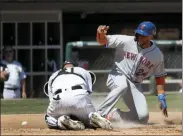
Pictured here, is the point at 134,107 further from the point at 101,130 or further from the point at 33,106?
the point at 33,106

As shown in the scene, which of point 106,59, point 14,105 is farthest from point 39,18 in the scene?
point 14,105

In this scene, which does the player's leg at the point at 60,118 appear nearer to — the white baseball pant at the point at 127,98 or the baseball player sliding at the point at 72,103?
the baseball player sliding at the point at 72,103

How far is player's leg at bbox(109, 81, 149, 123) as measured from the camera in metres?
9.19

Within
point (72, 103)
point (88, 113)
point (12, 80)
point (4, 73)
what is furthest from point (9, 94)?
point (72, 103)

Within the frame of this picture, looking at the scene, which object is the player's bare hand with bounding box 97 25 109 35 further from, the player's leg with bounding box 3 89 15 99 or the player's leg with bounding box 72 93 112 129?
the player's leg with bounding box 3 89 15 99

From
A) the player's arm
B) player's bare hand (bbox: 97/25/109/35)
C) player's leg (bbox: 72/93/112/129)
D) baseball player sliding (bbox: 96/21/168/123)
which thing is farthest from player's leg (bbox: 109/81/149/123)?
player's leg (bbox: 72/93/112/129)

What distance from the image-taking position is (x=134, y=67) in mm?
9062

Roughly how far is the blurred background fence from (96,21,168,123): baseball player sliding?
7.61 metres

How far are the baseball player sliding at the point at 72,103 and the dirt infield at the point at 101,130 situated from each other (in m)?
0.14

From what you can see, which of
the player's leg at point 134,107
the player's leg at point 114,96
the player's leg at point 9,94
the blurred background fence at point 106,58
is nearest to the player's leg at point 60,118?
the player's leg at point 114,96

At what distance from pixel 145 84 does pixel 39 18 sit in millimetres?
3879

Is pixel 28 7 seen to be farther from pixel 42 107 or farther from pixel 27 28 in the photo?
pixel 42 107

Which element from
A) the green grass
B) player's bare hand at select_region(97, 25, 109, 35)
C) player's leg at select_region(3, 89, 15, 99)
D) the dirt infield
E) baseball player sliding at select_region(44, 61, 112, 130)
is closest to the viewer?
the dirt infield

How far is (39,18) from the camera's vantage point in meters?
18.6
